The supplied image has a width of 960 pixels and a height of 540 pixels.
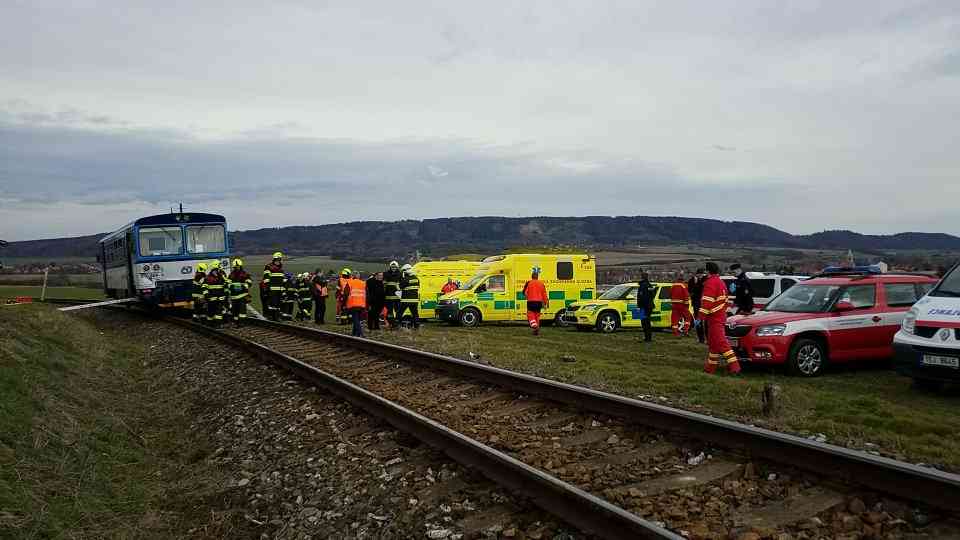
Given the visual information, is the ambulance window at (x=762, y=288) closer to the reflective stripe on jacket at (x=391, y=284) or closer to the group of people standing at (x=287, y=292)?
the reflective stripe on jacket at (x=391, y=284)

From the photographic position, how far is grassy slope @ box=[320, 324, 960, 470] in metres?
6.57

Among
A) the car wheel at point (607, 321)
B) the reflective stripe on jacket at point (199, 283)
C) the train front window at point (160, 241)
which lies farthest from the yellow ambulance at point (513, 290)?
the train front window at point (160, 241)

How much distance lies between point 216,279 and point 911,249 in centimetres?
6949

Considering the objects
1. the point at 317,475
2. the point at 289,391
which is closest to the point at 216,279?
the point at 289,391

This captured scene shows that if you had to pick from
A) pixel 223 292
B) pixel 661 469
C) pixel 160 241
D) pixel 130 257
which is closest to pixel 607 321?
pixel 223 292

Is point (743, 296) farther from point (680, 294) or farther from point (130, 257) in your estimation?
point (130, 257)

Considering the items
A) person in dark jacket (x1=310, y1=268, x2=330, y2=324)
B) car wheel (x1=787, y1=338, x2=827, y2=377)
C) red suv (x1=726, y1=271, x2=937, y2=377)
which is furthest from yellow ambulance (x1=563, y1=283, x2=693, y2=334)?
car wheel (x1=787, y1=338, x2=827, y2=377)

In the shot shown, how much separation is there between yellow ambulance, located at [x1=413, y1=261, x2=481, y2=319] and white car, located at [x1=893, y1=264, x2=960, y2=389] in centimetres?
1870

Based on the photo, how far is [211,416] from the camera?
9.65m

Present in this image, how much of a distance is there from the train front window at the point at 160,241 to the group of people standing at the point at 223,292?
3042 mm

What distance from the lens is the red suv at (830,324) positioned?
36.8ft

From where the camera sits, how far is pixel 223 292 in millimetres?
20000

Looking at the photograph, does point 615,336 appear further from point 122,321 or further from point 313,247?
point 313,247

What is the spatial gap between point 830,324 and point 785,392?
296 cm
